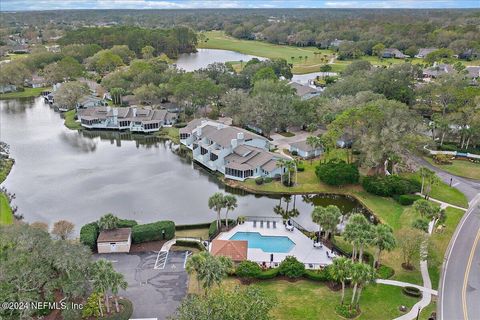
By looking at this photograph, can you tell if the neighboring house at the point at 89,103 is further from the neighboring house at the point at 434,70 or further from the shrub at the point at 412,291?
the neighboring house at the point at 434,70

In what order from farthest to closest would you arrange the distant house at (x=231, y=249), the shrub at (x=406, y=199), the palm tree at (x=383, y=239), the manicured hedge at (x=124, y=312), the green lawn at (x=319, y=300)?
the shrub at (x=406, y=199) → the distant house at (x=231, y=249) → the palm tree at (x=383, y=239) → the green lawn at (x=319, y=300) → the manicured hedge at (x=124, y=312)

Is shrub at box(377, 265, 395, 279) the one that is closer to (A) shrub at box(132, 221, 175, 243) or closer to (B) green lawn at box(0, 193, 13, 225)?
(A) shrub at box(132, 221, 175, 243)

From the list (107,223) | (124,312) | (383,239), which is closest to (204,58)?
(107,223)

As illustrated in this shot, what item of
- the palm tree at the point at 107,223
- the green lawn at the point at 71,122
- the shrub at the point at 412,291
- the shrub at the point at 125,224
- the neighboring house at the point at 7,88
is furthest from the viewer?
the neighboring house at the point at 7,88

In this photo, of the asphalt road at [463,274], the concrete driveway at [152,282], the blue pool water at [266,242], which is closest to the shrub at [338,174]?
the asphalt road at [463,274]

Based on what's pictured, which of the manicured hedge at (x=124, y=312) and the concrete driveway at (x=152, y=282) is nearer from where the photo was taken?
the manicured hedge at (x=124, y=312)

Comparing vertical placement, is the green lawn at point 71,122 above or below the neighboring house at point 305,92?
below

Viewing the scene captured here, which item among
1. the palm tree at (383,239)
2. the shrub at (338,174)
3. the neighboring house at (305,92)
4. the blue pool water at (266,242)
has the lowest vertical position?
the blue pool water at (266,242)
